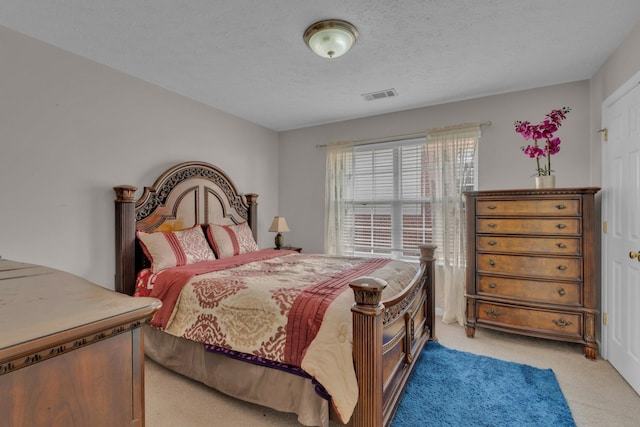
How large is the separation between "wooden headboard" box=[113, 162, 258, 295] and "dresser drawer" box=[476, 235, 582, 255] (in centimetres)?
285

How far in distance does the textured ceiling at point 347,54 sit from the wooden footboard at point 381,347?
1.82 m

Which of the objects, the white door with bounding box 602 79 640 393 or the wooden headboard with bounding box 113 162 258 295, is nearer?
the white door with bounding box 602 79 640 393

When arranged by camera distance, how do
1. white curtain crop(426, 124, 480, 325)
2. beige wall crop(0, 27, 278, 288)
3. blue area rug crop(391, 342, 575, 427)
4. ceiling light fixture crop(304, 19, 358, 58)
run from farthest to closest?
white curtain crop(426, 124, 480, 325) < beige wall crop(0, 27, 278, 288) < ceiling light fixture crop(304, 19, 358, 58) < blue area rug crop(391, 342, 575, 427)

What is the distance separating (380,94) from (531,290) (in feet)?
8.06

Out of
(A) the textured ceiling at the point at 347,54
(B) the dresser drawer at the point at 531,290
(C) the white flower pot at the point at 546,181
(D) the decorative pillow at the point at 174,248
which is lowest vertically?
(B) the dresser drawer at the point at 531,290

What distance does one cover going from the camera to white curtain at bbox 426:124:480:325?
134 inches

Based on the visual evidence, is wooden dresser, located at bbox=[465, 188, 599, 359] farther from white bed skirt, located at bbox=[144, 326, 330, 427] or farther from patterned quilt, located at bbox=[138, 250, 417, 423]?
white bed skirt, located at bbox=[144, 326, 330, 427]

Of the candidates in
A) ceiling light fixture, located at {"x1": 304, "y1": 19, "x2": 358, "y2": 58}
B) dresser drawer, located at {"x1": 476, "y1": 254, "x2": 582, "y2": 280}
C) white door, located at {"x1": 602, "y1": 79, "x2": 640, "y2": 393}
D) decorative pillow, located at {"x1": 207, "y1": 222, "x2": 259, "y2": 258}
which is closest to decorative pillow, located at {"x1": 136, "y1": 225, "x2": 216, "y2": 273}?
decorative pillow, located at {"x1": 207, "y1": 222, "x2": 259, "y2": 258}

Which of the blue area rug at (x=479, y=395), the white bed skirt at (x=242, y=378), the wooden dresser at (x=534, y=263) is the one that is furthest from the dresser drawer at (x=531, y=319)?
the white bed skirt at (x=242, y=378)

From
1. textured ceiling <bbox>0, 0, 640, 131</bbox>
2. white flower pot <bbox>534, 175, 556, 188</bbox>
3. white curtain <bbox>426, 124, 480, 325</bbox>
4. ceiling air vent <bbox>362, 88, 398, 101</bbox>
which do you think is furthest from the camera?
white curtain <bbox>426, 124, 480, 325</bbox>

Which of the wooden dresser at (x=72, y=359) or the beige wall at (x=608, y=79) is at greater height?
the beige wall at (x=608, y=79)

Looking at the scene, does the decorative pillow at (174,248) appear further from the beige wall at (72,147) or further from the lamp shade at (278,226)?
the lamp shade at (278,226)

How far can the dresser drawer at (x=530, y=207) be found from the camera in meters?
2.59

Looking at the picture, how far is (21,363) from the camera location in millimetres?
567
